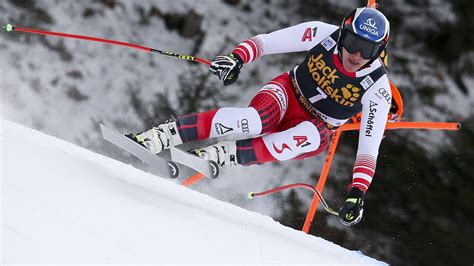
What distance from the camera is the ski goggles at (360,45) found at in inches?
126

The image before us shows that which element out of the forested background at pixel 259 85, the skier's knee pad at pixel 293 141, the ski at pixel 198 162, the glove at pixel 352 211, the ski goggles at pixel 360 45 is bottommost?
the forested background at pixel 259 85

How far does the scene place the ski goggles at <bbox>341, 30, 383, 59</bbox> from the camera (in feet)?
10.5

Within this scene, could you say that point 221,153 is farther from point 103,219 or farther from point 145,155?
point 103,219

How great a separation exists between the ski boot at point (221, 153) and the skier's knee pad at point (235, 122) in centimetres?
8

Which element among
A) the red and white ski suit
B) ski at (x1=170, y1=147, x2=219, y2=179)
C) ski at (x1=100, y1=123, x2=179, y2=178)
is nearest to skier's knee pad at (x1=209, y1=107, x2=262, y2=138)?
the red and white ski suit

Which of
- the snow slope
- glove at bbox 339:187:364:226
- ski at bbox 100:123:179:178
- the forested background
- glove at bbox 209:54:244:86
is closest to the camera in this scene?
the snow slope

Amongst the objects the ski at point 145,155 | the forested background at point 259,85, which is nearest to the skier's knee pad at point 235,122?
the ski at point 145,155

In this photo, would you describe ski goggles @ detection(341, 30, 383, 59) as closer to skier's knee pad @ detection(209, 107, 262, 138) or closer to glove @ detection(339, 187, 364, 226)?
skier's knee pad @ detection(209, 107, 262, 138)

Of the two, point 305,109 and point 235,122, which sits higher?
point 235,122

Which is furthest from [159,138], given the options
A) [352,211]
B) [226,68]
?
[352,211]

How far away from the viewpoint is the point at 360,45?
3230 millimetres

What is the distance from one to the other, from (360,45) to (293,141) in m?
0.66

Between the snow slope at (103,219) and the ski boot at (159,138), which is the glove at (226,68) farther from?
the snow slope at (103,219)

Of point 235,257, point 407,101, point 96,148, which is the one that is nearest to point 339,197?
point 407,101
